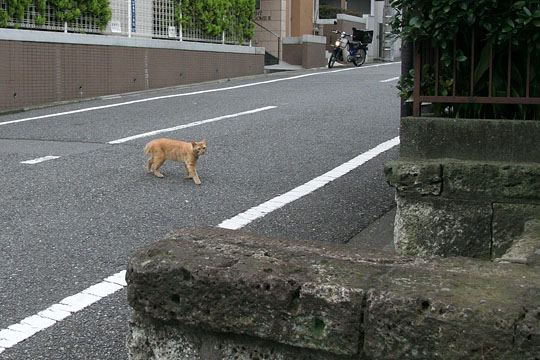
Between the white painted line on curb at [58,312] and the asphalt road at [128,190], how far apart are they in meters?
0.05

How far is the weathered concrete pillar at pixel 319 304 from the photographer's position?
1.91 m

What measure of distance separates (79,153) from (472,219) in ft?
19.5

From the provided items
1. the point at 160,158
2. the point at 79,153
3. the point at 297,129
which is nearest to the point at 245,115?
the point at 297,129

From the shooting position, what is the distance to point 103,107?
1297 cm

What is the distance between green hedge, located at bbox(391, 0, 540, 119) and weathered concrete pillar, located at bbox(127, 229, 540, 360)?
1535 mm

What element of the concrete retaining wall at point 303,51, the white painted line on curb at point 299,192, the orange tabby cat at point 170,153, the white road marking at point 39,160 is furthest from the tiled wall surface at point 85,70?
the white painted line on curb at point 299,192

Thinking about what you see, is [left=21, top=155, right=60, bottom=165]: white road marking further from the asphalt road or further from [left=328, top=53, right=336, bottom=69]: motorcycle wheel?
[left=328, top=53, right=336, bottom=69]: motorcycle wheel

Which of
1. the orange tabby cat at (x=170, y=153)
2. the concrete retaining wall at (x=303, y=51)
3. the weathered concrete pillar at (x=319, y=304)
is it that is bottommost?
the orange tabby cat at (x=170, y=153)

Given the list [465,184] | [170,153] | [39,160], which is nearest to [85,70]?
[39,160]

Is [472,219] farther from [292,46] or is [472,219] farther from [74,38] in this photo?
[292,46]

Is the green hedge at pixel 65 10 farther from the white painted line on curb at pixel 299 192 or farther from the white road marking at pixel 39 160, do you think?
the white painted line on curb at pixel 299 192

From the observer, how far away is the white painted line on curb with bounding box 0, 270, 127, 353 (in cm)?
364

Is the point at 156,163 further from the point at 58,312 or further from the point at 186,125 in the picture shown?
the point at 58,312

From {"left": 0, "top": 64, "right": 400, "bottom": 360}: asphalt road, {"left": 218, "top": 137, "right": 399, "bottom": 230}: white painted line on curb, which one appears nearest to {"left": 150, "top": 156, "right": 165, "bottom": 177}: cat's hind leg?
{"left": 0, "top": 64, "right": 400, "bottom": 360}: asphalt road
